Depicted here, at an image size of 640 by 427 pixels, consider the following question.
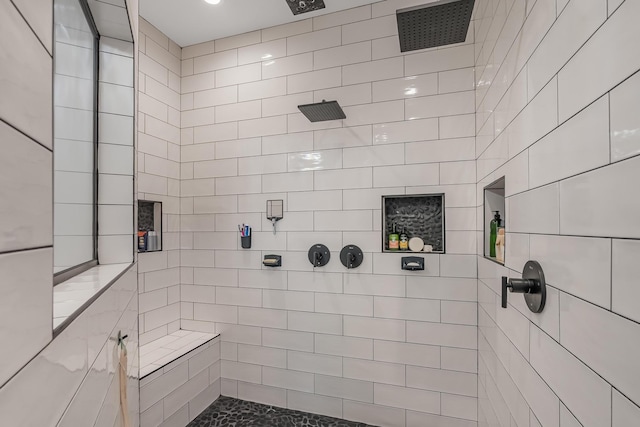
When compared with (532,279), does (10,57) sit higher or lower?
higher

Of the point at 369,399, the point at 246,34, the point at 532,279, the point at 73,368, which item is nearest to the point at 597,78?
the point at 532,279

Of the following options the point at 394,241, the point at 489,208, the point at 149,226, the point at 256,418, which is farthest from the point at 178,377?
the point at 489,208

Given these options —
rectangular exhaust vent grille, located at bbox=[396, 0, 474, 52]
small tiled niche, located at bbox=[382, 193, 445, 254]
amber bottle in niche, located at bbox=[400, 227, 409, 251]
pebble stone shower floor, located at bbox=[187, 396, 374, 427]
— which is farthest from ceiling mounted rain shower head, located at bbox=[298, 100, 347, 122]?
pebble stone shower floor, located at bbox=[187, 396, 374, 427]

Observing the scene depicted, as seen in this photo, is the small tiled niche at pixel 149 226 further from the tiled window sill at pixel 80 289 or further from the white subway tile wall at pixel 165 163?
the tiled window sill at pixel 80 289

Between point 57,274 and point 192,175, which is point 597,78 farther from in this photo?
point 192,175

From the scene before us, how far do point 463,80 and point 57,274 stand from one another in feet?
7.01

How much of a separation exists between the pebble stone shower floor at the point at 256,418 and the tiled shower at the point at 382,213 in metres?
0.07

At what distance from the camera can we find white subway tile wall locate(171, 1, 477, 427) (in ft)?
6.29

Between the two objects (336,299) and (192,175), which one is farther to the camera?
(192,175)

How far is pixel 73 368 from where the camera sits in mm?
583

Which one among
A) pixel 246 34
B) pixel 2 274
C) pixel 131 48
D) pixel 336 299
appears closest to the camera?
pixel 2 274

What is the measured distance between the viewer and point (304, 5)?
6.63ft

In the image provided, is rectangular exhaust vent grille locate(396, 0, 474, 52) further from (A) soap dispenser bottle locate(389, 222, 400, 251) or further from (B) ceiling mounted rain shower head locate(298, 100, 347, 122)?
(A) soap dispenser bottle locate(389, 222, 400, 251)

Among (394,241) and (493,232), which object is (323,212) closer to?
(394,241)
